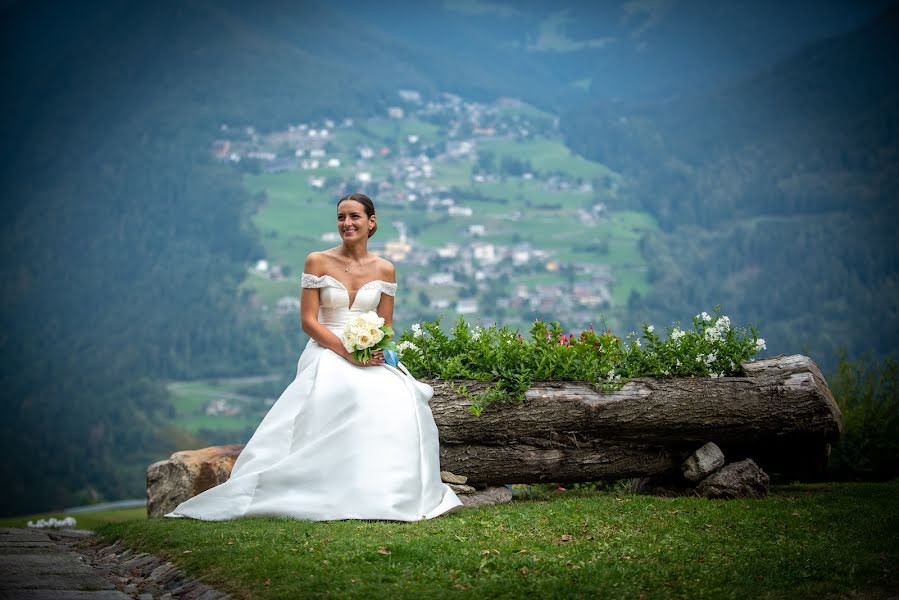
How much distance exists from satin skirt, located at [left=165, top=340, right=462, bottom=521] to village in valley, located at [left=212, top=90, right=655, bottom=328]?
205 ft

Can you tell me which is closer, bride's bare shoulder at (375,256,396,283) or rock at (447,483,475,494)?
bride's bare shoulder at (375,256,396,283)

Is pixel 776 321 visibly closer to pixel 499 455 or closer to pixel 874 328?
pixel 874 328

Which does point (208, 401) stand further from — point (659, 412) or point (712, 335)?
point (659, 412)

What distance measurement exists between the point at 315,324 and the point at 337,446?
56.6 inches

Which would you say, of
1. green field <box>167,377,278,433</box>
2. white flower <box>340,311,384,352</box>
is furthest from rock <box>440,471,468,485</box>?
green field <box>167,377,278,433</box>

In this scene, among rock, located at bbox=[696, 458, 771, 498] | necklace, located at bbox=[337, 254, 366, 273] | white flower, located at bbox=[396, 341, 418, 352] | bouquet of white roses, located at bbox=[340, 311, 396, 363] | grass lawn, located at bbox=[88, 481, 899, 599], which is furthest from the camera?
white flower, located at bbox=[396, 341, 418, 352]

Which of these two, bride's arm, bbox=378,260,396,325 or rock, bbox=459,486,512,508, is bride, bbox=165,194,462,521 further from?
rock, bbox=459,486,512,508

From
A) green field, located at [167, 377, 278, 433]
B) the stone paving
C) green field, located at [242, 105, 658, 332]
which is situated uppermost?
green field, located at [242, 105, 658, 332]

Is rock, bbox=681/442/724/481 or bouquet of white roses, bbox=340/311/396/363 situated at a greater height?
bouquet of white roses, bbox=340/311/396/363

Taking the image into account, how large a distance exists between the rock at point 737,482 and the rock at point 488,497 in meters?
2.24

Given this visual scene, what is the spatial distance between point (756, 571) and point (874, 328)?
2878 inches

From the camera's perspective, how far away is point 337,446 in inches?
329

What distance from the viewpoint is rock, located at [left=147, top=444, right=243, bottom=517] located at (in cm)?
1016

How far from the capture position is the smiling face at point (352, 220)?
30.3 ft
